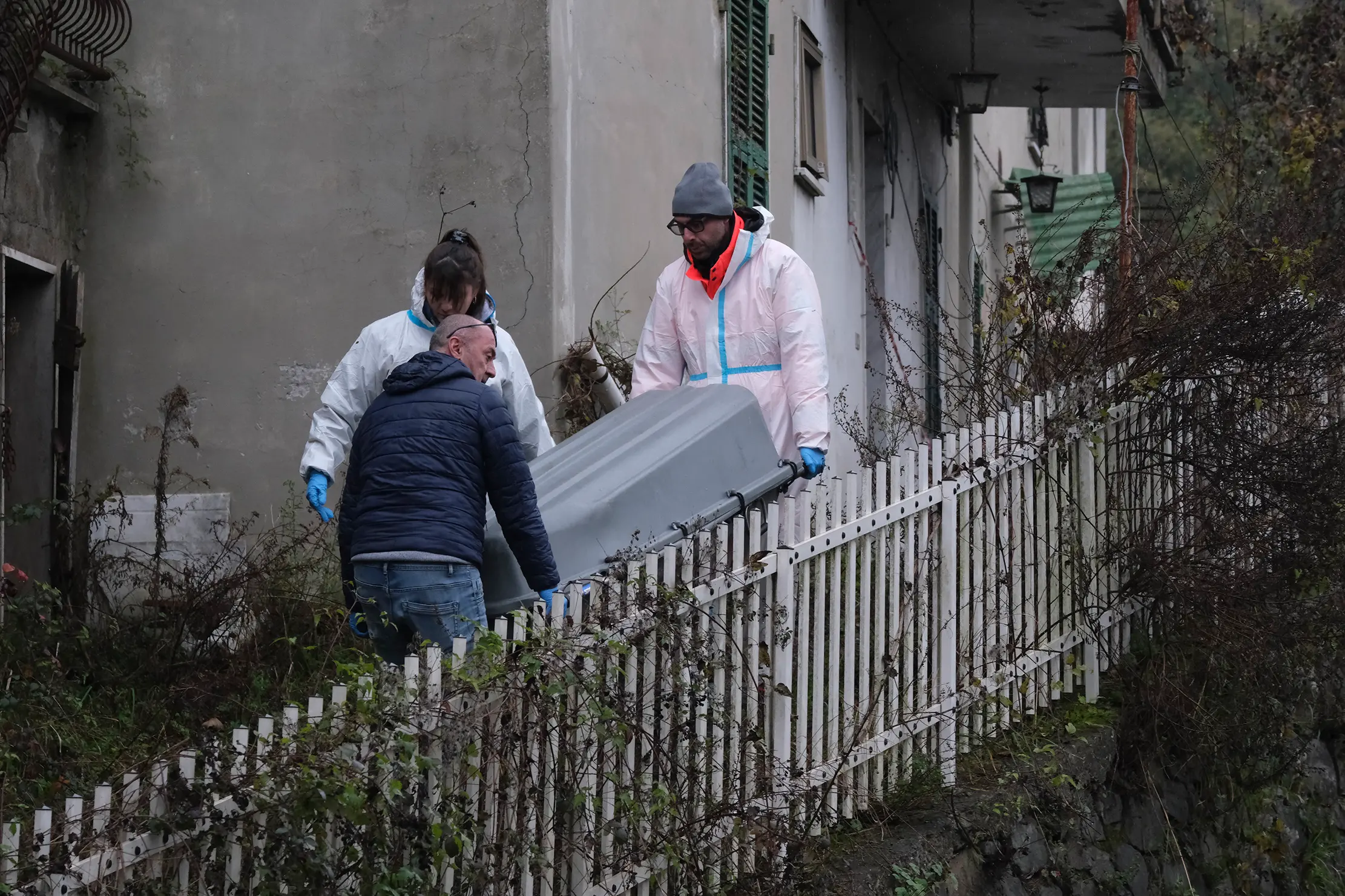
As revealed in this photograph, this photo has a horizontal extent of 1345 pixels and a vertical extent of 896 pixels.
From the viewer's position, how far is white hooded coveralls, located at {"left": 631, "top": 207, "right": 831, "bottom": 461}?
5.96 meters

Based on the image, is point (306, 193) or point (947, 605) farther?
point (306, 193)

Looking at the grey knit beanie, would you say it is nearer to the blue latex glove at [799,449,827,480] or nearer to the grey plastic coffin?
the grey plastic coffin

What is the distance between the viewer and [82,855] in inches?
128

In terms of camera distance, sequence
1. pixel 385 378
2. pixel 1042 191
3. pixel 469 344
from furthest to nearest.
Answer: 1. pixel 1042 191
2. pixel 385 378
3. pixel 469 344

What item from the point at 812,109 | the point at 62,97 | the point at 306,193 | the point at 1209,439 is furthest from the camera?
the point at 812,109

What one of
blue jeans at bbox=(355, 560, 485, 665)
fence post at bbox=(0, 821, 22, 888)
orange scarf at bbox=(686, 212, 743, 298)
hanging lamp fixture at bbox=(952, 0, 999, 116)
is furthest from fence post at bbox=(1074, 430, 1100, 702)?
hanging lamp fixture at bbox=(952, 0, 999, 116)

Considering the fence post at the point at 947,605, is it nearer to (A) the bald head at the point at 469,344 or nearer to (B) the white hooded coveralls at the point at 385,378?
(B) the white hooded coveralls at the point at 385,378

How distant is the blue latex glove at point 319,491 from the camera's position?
16.7 feet

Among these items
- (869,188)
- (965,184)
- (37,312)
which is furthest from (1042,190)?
(37,312)

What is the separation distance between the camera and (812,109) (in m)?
11.1

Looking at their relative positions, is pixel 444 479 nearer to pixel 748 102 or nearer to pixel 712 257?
pixel 712 257

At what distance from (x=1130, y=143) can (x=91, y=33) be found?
18.2 feet

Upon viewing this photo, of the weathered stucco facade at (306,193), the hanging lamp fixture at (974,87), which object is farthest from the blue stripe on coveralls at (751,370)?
the hanging lamp fixture at (974,87)

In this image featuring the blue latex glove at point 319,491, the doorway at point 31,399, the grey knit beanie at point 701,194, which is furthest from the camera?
the doorway at point 31,399
